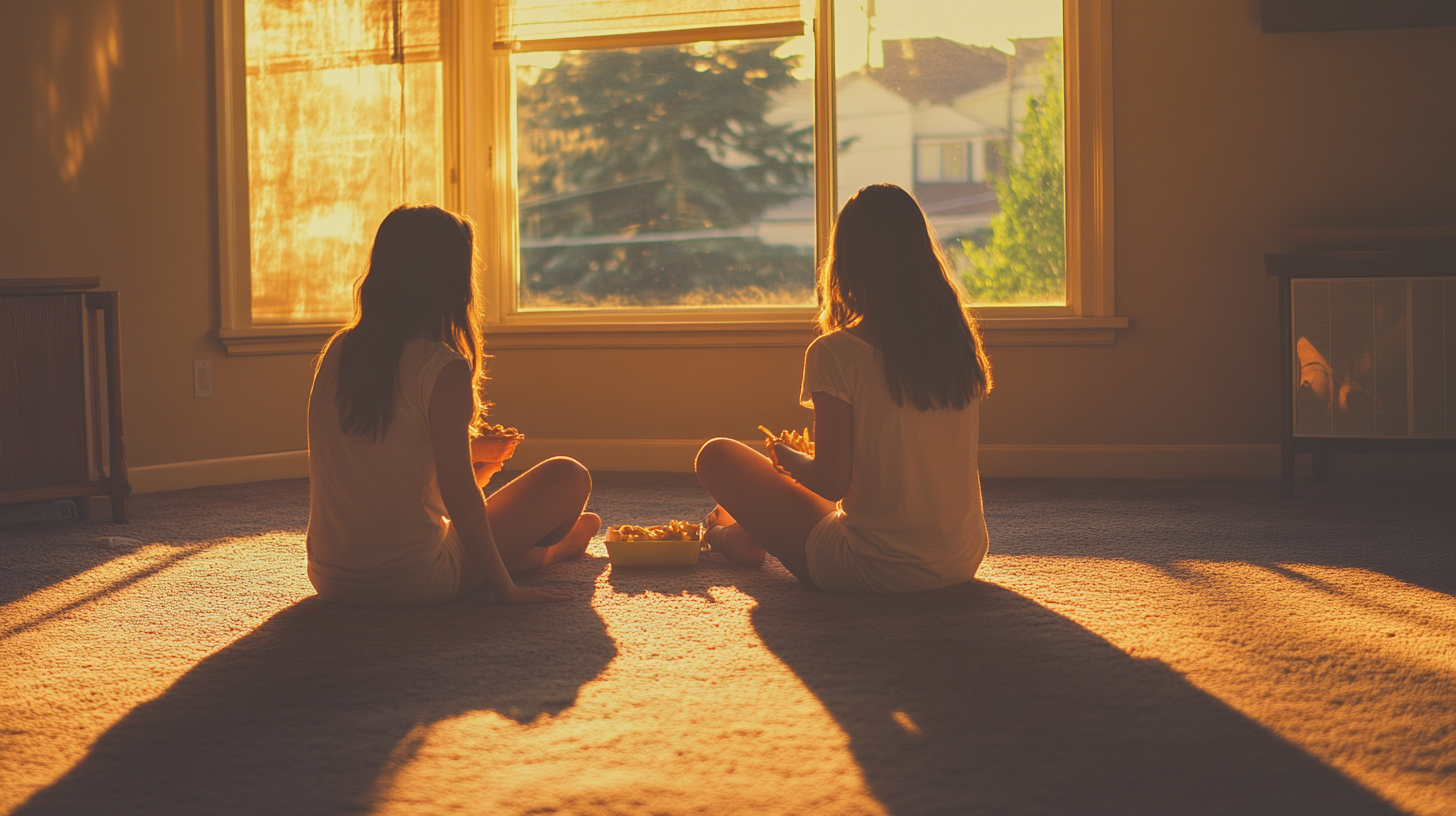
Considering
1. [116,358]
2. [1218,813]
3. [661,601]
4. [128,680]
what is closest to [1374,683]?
[1218,813]

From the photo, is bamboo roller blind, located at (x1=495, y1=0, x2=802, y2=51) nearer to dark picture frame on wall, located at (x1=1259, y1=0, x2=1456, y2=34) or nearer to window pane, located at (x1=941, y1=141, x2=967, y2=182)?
window pane, located at (x1=941, y1=141, x2=967, y2=182)

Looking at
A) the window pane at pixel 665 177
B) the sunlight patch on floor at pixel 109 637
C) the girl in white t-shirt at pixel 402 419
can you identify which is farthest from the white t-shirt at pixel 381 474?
the window pane at pixel 665 177

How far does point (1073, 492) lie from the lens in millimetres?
3365

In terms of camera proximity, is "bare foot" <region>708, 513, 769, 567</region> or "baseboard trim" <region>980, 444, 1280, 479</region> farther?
"baseboard trim" <region>980, 444, 1280, 479</region>

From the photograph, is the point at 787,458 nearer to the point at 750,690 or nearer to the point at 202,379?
the point at 750,690

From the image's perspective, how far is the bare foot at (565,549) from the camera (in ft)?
7.34

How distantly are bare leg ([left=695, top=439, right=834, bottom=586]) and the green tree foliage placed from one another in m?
1.98

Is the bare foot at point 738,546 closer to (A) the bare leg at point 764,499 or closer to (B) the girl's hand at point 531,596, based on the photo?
(A) the bare leg at point 764,499

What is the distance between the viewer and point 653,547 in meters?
2.29

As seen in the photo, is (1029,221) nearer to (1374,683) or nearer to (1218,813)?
(1374,683)

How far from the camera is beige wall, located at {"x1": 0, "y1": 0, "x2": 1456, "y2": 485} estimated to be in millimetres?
3393

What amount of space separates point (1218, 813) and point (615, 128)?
3.33 metres

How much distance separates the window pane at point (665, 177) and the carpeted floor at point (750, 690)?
174 centimetres

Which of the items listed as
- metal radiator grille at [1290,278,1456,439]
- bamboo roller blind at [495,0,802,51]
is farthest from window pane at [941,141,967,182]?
metal radiator grille at [1290,278,1456,439]
